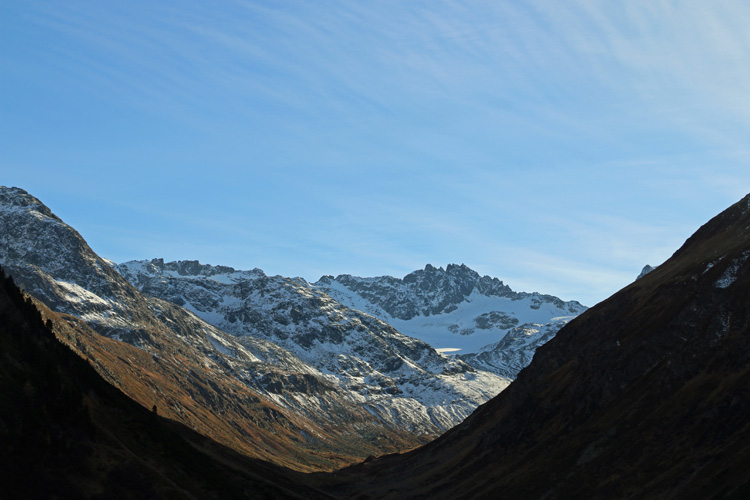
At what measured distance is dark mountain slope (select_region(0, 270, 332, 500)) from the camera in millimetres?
55781

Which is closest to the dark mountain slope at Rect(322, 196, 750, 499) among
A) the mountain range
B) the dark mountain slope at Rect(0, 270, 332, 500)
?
the mountain range

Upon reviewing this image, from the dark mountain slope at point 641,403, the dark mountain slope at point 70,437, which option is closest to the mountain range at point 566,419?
the dark mountain slope at point 70,437

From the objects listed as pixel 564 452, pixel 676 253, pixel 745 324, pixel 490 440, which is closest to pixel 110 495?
pixel 564 452

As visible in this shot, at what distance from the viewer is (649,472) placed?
87.3 m

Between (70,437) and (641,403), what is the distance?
261ft

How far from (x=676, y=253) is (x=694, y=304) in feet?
157

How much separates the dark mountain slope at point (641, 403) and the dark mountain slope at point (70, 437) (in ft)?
164

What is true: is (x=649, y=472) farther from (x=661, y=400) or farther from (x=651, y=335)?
(x=651, y=335)

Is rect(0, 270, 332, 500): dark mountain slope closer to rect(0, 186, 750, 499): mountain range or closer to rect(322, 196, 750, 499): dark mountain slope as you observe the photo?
rect(0, 186, 750, 499): mountain range

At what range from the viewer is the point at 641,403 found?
103 m

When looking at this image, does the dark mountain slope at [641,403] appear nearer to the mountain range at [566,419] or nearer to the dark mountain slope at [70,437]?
the mountain range at [566,419]

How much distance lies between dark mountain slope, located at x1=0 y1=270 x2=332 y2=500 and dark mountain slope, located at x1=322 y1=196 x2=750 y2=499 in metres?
49.9

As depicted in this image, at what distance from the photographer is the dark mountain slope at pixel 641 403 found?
84125 mm

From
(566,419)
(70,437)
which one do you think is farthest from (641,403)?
(70,437)
